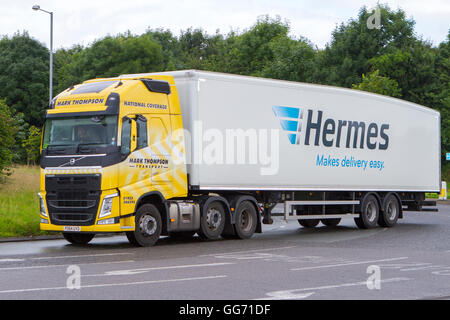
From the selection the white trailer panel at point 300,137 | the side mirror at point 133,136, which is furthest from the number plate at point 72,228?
the white trailer panel at point 300,137

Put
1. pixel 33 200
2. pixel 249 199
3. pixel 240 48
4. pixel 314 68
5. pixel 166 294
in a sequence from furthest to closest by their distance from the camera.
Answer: pixel 240 48 < pixel 314 68 < pixel 33 200 < pixel 249 199 < pixel 166 294

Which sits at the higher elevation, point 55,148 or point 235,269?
point 55,148

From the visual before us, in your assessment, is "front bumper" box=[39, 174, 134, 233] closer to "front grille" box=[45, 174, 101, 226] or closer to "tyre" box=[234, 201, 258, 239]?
"front grille" box=[45, 174, 101, 226]

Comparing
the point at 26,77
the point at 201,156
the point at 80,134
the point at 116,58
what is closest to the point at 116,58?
the point at 116,58

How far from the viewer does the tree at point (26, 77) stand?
70.1 m

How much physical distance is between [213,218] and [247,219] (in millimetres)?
1318

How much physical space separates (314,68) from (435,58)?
11.7m

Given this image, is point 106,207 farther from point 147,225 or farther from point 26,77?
point 26,77

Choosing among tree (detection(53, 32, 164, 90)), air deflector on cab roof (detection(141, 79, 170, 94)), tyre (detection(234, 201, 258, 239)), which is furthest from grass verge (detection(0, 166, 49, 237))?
tree (detection(53, 32, 164, 90))

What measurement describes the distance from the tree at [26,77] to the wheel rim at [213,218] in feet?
175

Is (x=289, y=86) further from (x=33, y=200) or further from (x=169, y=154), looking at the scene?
(x=33, y=200)

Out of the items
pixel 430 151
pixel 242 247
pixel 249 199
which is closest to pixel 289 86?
pixel 249 199

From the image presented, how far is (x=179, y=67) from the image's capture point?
8469cm

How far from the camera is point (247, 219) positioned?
763 inches
